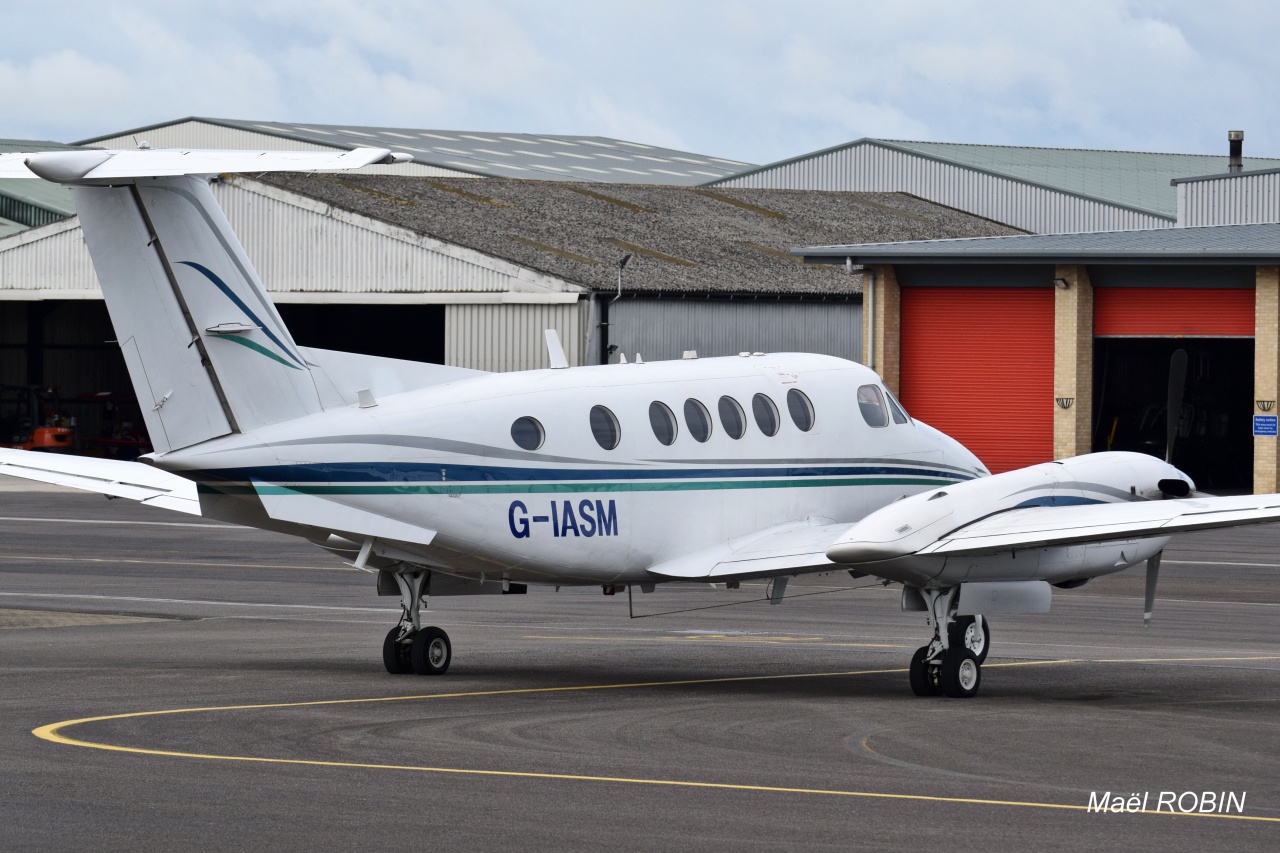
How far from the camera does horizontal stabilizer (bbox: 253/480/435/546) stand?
51.4 ft

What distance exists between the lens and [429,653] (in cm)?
1792

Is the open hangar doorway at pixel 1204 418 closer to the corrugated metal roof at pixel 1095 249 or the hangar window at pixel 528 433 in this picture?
the corrugated metal roof at pixel 1095 249

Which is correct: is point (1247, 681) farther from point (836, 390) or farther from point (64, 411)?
point (64, 411)

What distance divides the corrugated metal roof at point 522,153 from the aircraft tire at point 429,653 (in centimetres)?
6227

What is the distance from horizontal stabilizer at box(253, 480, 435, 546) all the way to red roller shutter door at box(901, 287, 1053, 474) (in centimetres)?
3755

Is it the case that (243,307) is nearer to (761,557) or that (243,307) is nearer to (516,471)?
(516,471)

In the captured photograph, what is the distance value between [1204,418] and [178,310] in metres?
45.9

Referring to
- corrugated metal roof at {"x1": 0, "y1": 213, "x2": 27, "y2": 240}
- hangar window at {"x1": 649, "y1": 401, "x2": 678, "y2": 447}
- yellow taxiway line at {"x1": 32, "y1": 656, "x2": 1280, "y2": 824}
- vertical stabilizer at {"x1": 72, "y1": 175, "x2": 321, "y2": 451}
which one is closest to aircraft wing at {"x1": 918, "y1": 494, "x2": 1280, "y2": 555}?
hangar window at {"x1": 649, "y1": 401, "x2": 678, "y2": 447}

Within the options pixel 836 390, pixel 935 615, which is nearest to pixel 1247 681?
pixel 935 615

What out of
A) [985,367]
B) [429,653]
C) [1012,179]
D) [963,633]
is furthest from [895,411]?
[1012,179]

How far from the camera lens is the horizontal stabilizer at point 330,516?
15.7 m

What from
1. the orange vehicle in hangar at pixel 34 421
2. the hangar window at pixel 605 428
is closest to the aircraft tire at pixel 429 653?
the hangar window at pixel 605 428

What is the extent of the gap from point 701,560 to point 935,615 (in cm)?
224

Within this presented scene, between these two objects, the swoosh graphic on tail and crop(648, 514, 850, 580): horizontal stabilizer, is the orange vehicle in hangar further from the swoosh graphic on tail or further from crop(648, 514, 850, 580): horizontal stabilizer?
crop(648, 514, 850, 580): horizontal stabilizer
